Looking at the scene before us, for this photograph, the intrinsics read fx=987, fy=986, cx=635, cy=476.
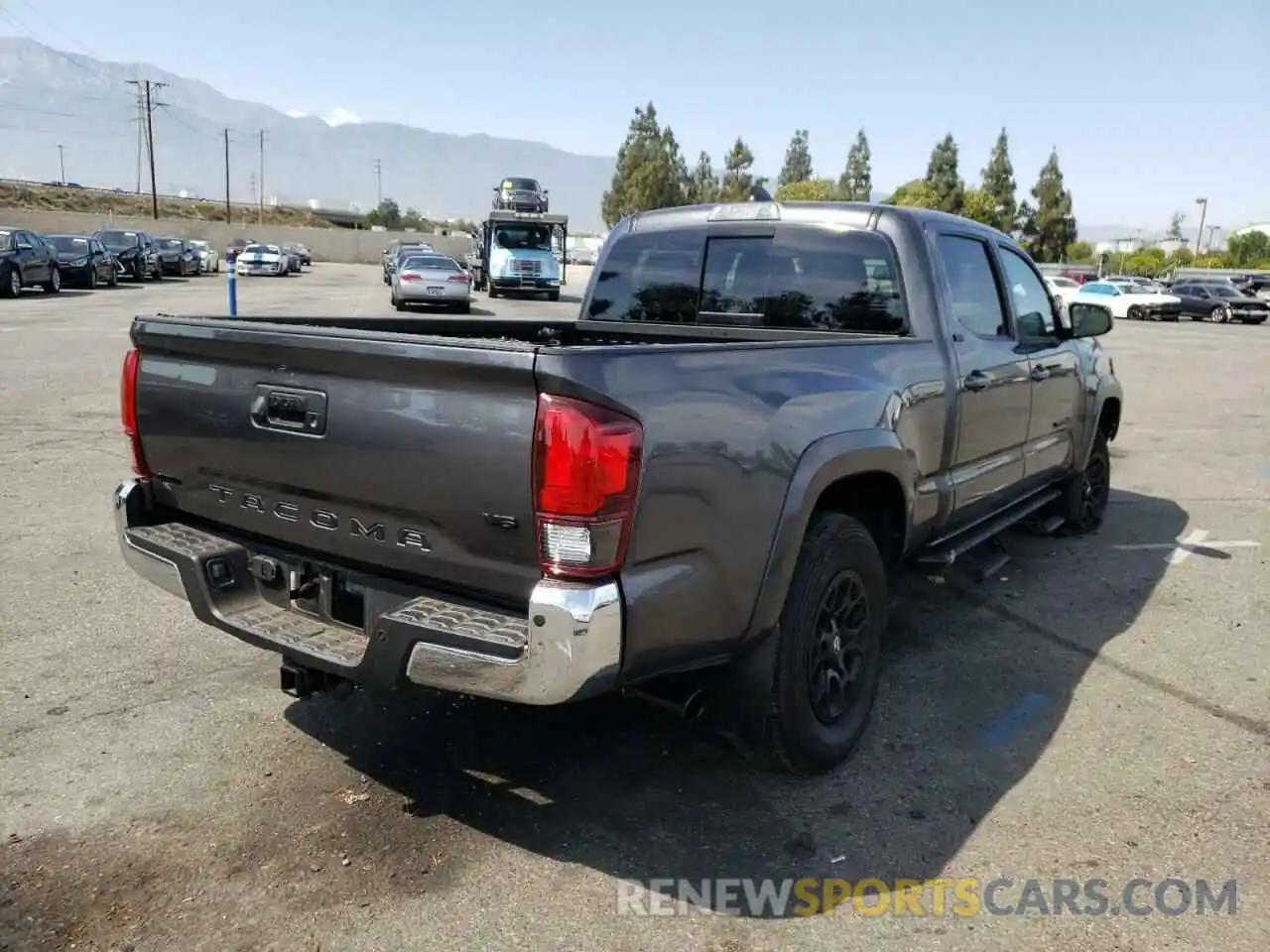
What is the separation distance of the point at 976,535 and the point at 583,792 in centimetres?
234

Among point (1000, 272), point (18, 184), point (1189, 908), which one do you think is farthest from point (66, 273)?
point (18, 184)

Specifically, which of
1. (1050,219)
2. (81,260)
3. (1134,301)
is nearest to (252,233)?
(81,260)

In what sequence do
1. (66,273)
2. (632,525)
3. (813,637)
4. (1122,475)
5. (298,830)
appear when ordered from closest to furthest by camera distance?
(632,525) → (298,830) → (813,637) → (1122,475) → (66,273)

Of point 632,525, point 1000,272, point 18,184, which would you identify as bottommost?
point 632,525

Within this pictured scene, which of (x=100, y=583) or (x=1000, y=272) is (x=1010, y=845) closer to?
(x=1000, y=272)

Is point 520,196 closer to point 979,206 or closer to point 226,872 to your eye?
point 226,872

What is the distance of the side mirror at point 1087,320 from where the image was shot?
558 cm

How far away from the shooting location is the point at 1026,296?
209 inches

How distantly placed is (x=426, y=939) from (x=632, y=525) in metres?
1.19

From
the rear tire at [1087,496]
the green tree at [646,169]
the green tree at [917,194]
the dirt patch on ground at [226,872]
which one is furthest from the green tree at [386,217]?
the dirt patch on ground at [226,872]

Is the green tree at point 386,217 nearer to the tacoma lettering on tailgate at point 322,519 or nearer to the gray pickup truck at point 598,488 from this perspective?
the gray pickup truck at point 598,488

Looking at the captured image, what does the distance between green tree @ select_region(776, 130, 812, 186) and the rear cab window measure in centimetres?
10518

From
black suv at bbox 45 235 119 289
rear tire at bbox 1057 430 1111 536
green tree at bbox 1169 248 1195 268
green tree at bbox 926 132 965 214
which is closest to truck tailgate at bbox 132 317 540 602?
rear tire at bbox 1057 430 1111 536

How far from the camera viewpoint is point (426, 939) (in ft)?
8.36
